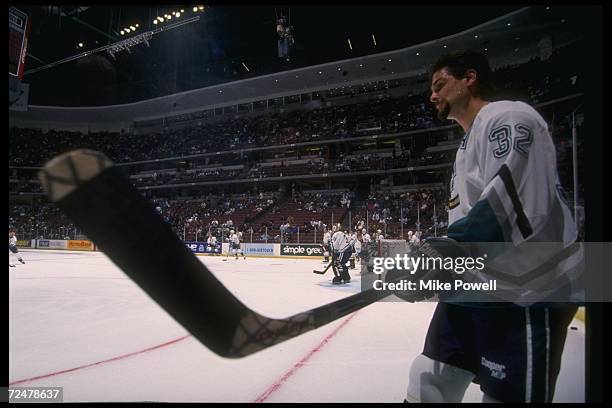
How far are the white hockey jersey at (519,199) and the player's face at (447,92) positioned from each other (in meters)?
0.17

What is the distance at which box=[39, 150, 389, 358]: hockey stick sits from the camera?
19.0 inches

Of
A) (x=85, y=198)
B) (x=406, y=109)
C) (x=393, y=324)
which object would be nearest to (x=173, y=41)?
(x=393, y=324)

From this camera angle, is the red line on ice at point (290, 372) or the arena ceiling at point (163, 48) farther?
the arena ceiling at point (163, 48)

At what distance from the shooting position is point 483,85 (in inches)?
43.4

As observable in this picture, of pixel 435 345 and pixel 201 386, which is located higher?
pixel 435 345

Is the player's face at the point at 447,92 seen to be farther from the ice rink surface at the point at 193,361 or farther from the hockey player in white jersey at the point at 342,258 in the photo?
the hockey player in white jersey at the point at 342,258

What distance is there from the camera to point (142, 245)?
53cm

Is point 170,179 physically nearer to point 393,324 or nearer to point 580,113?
point 393,324

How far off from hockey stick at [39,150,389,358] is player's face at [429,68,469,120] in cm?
95

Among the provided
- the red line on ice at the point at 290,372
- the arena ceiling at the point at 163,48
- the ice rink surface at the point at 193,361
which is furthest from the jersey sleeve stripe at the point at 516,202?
the arena ceiling at the point at 163,48

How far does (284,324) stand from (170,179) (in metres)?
22.6

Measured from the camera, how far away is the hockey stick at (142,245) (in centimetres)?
48

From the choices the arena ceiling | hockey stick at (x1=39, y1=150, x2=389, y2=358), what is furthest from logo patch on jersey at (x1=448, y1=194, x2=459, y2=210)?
the arena ceiling

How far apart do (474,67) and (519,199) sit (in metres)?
0.56
